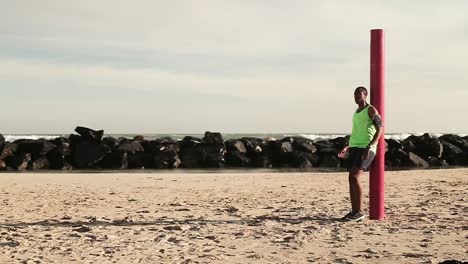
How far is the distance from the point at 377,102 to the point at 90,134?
1557cm

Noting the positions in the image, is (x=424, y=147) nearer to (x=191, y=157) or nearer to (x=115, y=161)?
(x=191, y=157)

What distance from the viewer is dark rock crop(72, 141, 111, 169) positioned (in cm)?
1942

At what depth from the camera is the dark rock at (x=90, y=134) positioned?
2127 cm

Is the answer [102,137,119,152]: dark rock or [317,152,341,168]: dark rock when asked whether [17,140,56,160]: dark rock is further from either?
[317,152,341,168]: dark rock

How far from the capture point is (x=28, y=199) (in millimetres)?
9773

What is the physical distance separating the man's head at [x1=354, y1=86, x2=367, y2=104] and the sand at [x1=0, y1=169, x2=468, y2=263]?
150 cm

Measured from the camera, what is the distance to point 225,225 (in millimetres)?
7070

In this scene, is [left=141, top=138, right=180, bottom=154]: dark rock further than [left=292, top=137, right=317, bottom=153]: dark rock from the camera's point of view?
No

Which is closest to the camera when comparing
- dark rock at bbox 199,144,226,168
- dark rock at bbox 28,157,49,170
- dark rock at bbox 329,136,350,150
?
dark rock at bbox 28,157,49,170

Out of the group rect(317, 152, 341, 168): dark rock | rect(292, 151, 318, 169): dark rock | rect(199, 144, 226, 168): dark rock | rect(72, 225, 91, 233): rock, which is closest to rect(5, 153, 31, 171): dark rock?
rect(199, 144, 226, 168): dark rock

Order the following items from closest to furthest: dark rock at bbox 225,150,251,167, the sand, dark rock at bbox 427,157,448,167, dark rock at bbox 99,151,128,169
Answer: the sand < dark rock at bbox 99,151,128,169 < dark rock at bbox 225,150,251,167 < dark rock at bbox 427,157,448,167

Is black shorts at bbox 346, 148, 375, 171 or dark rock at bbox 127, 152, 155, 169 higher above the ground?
black shorts at bbox 346, 148, 375, 171

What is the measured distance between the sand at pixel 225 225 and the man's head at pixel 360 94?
150 centimetres

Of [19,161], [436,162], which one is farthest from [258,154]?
[19,161]
